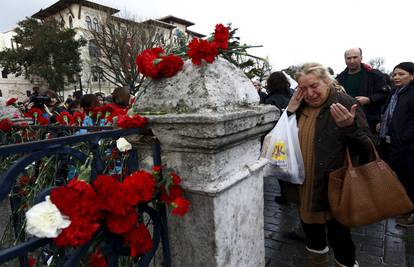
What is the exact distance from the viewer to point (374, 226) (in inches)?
128

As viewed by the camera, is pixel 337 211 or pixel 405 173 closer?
pixel 337 211

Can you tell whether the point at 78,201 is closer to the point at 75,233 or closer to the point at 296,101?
the point at 75,233

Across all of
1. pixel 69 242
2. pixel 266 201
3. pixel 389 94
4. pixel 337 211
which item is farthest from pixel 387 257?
pixel 69 242

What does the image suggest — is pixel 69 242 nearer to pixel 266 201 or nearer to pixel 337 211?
pixel 337 211

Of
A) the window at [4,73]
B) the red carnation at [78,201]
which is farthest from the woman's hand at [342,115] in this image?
the window at [4,73]

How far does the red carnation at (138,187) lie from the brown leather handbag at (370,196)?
134cm

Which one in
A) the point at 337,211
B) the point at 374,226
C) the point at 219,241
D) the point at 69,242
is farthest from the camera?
the point at 374,226

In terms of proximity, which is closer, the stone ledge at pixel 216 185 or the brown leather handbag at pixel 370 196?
the stone ledge at pixel 216 185

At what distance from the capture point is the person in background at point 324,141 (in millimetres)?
2031

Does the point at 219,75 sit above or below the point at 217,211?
above

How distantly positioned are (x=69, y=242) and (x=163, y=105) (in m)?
0.77

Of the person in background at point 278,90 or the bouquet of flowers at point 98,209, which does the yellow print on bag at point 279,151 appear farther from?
the person in background at point 278,90

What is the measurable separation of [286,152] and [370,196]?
0.60 m

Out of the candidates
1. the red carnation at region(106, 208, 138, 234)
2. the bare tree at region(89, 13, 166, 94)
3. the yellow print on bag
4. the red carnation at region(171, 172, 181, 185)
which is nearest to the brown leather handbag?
the yellow print on bag
